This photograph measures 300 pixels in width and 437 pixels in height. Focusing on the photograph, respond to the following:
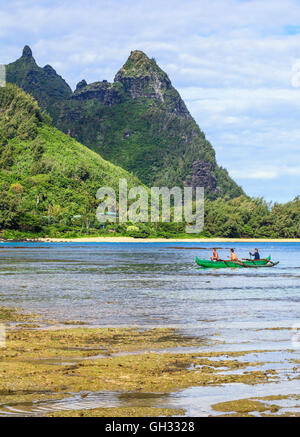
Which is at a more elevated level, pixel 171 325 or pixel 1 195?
pixel 1 195

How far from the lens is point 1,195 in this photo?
533ft

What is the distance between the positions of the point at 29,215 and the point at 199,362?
509 feet

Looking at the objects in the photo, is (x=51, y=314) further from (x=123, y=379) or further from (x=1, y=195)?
(x=1, y=195)

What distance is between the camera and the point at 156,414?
12.5 m

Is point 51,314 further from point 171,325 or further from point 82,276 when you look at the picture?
point 82,276

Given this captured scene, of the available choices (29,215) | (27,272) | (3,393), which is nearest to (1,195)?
(29,215)

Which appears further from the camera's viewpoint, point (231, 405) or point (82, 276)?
point (82, 276)

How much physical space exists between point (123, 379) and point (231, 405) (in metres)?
3.36

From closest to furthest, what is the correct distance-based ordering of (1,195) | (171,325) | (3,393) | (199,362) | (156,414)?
(156,414) → (3,393) → (199,362) → (171,325) → (1,195)

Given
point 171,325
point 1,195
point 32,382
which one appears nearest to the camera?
point 32,382

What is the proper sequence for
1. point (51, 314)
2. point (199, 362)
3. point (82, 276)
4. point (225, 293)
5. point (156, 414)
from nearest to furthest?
point (156, 414)
point (199, 362)
point (51, 314)
point (225, 293)
point (82, 276)

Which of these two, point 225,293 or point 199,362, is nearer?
point 199,362

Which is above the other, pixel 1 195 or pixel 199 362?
pixel 1 195

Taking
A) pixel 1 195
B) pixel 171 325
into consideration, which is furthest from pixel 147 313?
pixel 1 195
